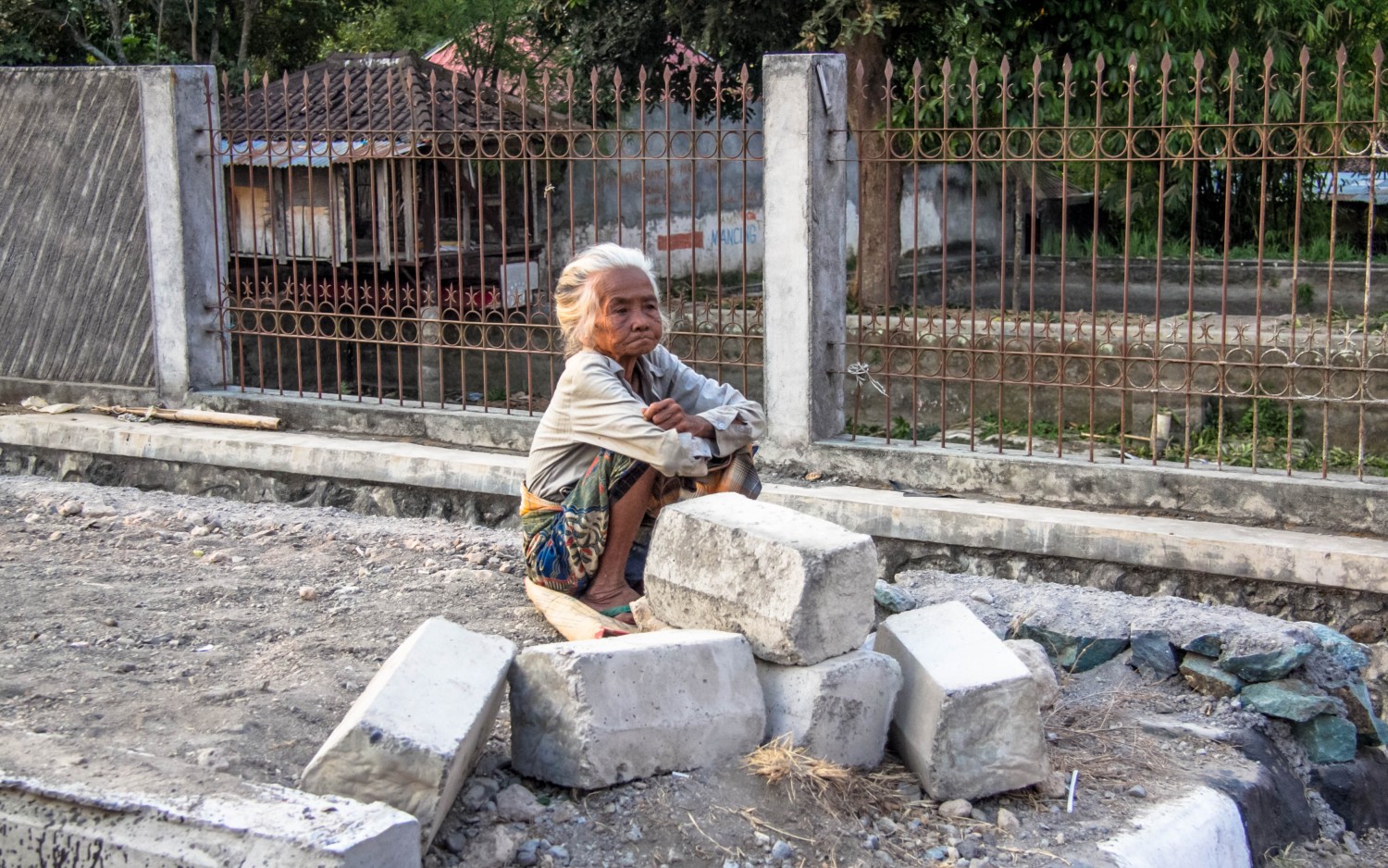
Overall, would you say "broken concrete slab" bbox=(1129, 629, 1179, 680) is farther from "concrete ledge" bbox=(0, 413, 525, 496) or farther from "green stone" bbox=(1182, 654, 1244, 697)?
"concrete ledge" bbox=(0, 413, 525, 496)

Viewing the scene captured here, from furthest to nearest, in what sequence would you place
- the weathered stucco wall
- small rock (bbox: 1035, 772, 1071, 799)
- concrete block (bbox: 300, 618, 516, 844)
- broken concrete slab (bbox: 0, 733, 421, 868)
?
the weathered stucco wall → small rock (bbox: 1035, 772, 1071, 799) → concrete block (bbox: 300, 618, 516, 844) → broken concrete slab (bbox: 0, 733, 421, 868)

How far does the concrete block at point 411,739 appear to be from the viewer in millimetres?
3076

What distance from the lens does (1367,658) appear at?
5195 millimetres

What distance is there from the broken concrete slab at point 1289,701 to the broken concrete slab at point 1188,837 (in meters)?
0.72

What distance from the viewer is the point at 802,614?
3633 mm

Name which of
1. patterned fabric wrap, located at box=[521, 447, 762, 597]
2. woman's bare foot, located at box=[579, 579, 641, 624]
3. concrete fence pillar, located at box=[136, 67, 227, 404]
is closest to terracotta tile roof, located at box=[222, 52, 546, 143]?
concrete fence pillar, located at box=[136, 67, 227, 404]

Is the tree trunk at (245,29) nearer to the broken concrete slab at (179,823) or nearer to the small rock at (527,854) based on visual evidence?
the broken concrete slab at (179,823)

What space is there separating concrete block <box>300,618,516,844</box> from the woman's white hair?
4.87ft

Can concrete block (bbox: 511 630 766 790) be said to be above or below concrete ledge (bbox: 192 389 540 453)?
below

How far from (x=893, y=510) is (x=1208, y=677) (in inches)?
64.4

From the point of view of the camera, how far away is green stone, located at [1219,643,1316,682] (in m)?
4.68

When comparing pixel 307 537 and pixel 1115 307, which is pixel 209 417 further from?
pixel 1115 307

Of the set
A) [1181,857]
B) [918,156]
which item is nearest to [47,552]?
[918,156]

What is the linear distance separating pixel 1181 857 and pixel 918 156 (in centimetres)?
341
